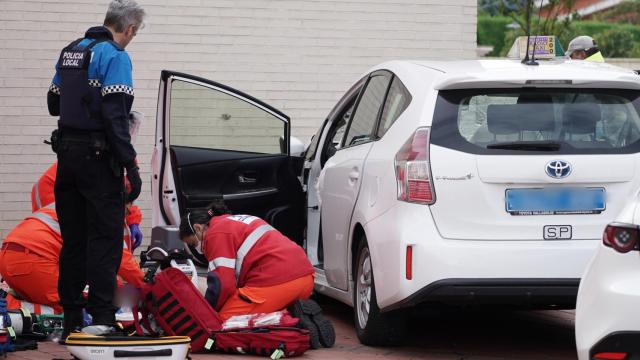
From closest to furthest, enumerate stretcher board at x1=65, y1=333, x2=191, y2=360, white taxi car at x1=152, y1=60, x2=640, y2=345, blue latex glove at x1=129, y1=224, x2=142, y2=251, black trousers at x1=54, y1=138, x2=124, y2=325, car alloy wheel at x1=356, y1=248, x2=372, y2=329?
1. stretcher board at x1=65, y1=333, x2=191, y2=360
2. white taxi car at x1=152, y1=60, x2=640, y2=345
3. black trousers at x1=54, y1=138, x2=124, y2=325
4. car alloy wheel at x1=356, y1=248, x2=372, y2=329
5. blue latex glove at x1=129, y1=224, x2=142, y2=251

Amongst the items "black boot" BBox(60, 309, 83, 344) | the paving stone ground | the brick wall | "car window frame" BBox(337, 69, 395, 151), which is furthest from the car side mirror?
the brick wall

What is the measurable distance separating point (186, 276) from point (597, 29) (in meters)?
34.7

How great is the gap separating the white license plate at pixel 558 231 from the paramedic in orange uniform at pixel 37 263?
99.3 inches

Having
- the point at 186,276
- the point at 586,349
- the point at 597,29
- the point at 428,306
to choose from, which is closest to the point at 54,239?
the point at 186,276

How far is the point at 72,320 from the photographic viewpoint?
21.6 feet

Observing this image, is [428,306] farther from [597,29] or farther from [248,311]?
[597,29]

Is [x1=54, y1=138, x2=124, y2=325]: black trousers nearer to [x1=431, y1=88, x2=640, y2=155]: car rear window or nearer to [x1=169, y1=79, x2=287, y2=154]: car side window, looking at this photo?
[x1=169, y1=79, x2=287, y2=154]: car side window

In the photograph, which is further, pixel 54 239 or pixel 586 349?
pixel 54 239

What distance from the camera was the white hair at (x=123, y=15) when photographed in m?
6.51

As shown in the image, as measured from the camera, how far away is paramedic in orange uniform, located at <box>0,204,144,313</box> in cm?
713

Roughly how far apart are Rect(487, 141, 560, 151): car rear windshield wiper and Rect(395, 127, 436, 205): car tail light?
0.35 metres

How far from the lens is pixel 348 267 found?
721 centimetres

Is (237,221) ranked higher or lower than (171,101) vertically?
lower

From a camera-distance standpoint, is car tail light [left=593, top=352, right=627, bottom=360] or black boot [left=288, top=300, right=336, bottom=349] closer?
car tail light [left=593, top=352, right=627, bottom=360]
